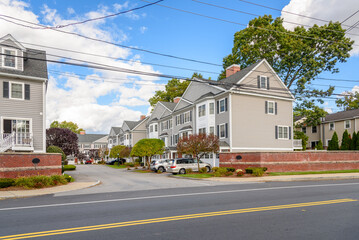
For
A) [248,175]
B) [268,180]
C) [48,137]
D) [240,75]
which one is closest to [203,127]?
[240,75]

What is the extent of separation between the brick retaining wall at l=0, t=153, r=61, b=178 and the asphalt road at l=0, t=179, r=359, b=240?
24.5 feet

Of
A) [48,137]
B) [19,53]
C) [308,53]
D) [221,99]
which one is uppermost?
[308,53]

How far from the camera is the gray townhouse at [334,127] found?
152 feet

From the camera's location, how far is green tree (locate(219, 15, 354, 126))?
3962 cm

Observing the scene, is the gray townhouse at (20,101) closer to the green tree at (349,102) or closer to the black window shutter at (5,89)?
the black window shutter at (5,89)

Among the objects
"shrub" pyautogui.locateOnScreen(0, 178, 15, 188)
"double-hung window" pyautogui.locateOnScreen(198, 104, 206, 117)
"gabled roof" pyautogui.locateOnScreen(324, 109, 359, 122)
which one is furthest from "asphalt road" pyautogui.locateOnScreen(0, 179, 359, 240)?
"gabled roof" pyautogui.locateOnScreen(324, 109, 359, 122)

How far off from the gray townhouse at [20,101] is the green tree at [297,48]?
2869 cm

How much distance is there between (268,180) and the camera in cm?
2002

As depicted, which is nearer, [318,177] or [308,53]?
[318,177]

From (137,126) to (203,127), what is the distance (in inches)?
1215

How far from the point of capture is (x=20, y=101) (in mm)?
23688

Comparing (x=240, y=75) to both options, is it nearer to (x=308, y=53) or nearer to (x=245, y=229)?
(x=308, y=53)

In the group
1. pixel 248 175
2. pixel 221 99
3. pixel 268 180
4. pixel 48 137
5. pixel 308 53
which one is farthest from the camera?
pixel 48 137

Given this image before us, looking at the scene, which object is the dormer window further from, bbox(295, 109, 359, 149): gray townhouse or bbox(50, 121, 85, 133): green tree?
bbox(50, 121, 85, 133): green tree
